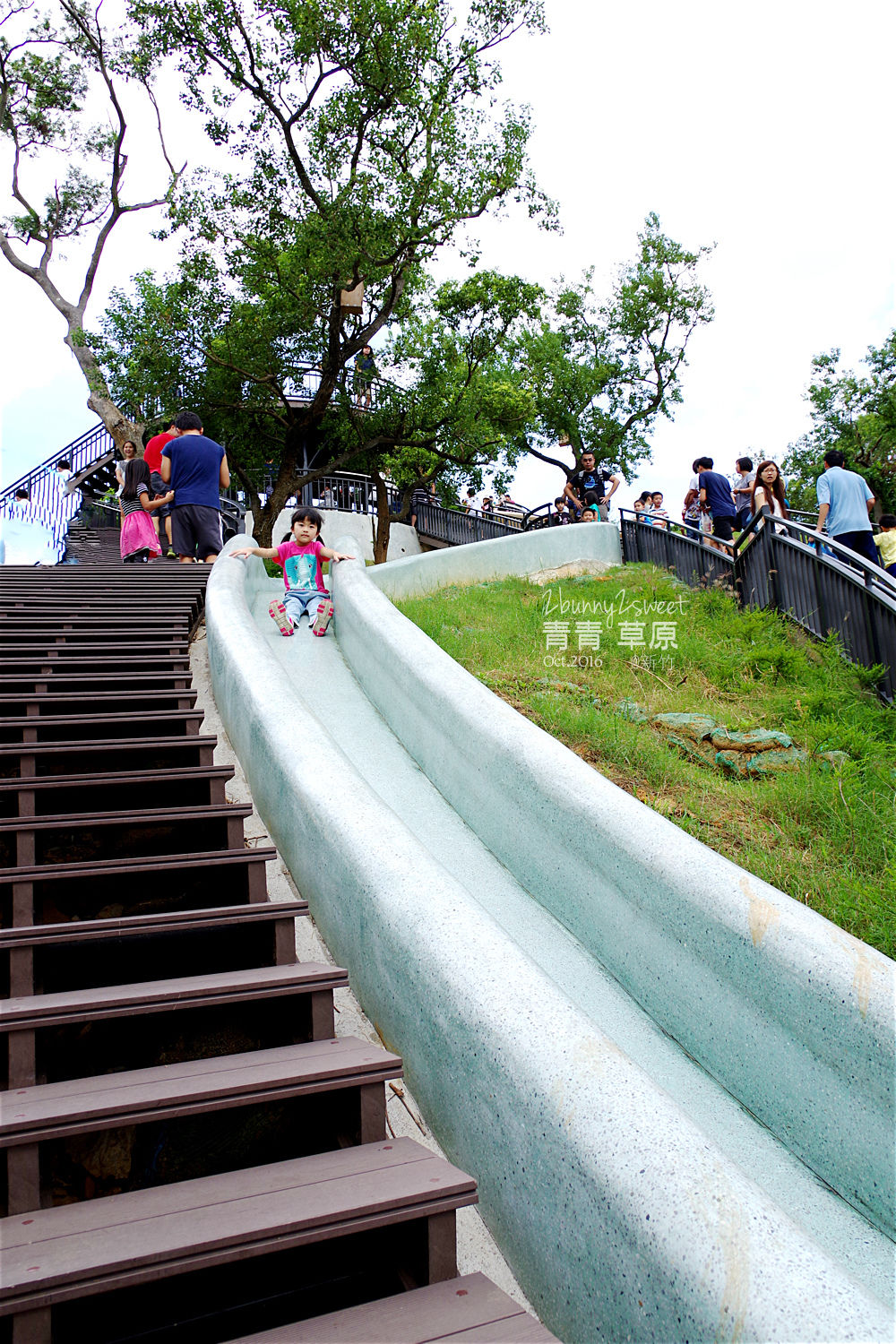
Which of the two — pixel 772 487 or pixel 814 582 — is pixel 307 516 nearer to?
pixel 814 582

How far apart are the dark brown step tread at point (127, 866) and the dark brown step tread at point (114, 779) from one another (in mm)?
568

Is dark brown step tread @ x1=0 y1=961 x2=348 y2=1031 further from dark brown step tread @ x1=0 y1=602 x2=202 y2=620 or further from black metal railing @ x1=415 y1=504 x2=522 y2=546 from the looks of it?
black metal railing @ x1=415 y1=504 x2=522 y2=546

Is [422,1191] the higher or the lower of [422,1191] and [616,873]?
the lower

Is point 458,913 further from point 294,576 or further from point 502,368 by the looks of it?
point 502,368

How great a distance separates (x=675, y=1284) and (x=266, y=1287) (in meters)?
0.93

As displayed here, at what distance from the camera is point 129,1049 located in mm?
2674

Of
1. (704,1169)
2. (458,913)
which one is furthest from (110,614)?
(704,1169)

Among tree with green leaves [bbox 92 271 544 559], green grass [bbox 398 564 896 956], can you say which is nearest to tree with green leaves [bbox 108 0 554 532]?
tree with green leaves [bbox 92 271 544 559]

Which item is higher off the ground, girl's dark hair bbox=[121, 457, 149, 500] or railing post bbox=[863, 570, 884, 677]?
girl's dark hair bbox=[121, 457, 149, 500]

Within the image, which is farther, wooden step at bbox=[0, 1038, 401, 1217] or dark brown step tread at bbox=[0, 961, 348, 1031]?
dark brown step tread at bbox=[0, 961, 348, 1031]

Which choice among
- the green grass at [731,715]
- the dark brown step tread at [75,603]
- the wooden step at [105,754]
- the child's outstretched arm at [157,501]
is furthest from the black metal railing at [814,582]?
the child's outstretched arm at [157,501]

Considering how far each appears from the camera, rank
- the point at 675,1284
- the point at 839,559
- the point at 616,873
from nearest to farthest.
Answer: the point at 675,1284 → the point at 616,873 → the point at 839,559

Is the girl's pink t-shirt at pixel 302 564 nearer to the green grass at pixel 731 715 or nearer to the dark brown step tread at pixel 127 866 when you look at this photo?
the green grass at pixel 731 715

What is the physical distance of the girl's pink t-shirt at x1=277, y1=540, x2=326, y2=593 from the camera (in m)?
7.54
